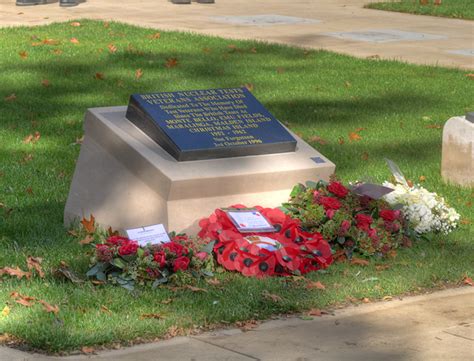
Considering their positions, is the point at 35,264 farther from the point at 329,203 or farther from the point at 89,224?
the point at 329,203

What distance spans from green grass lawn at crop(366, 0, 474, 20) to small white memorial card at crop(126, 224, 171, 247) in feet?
49.1

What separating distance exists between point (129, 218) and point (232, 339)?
182 centimetres

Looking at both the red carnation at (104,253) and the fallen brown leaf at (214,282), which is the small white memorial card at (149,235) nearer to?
the red carnation at (104,253)

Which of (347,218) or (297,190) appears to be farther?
(297,190)

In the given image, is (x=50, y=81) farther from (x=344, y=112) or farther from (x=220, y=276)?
(x=220, y=276)

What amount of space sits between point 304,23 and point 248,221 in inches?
510

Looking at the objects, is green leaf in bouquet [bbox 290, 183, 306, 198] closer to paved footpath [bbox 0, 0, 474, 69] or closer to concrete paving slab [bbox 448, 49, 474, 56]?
paved footpath [bbox 0, 0, 474, 69]

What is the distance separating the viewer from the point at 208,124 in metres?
7.28

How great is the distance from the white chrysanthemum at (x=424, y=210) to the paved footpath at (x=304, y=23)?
24.8ft

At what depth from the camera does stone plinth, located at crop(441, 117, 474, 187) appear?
28.0 ft

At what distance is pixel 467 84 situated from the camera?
1334 cm

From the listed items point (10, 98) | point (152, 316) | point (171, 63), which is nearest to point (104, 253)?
point (152, 316)

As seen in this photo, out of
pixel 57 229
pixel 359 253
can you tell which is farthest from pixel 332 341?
pixel 57 229

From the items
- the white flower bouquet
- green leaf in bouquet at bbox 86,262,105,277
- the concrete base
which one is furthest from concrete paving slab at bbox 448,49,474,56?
green leaf in bouquet at bbox 86,262,105,277
